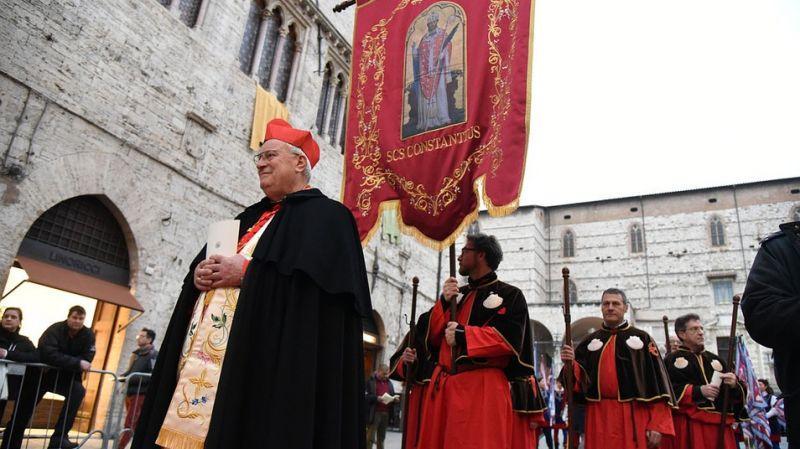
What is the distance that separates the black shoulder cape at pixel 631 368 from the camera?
14.9ft

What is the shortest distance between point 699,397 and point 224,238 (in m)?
5.14

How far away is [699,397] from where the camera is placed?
5.29 m

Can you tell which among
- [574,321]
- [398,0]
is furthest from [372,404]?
[574,321]

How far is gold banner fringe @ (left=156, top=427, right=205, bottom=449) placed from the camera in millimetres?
2102

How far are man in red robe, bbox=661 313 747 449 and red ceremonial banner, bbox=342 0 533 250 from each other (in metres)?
3.15

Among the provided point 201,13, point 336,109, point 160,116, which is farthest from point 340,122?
point 160,116

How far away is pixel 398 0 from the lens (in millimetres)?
5688

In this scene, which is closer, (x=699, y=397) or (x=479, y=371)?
(x=479, y=371)

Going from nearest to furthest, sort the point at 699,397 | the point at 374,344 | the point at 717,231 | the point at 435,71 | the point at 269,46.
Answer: the point at 435,71
the point at 699,397
the point at 269,46
the point at 374,344
the point at 717,231

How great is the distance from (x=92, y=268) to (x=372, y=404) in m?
5.72

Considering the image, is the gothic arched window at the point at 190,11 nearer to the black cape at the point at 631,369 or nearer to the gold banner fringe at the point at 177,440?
the black cape at the point at 631,369

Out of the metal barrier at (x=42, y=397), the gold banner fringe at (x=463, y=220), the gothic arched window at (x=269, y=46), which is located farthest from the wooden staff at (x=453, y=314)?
the gothic arched window at (x=269, y=46)

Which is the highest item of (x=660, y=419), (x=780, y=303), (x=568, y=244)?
(x=568, y=244)

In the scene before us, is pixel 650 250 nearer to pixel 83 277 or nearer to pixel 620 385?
pixel 620 385
